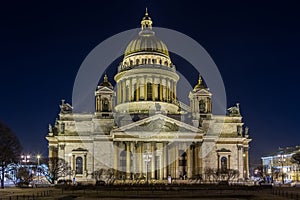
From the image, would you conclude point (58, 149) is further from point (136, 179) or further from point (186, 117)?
point (186, 117)

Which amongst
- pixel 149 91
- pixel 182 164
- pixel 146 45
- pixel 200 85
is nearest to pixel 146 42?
pixel 146 45

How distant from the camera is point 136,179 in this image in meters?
89.4

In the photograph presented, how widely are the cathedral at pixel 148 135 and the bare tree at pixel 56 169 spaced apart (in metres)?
3.48

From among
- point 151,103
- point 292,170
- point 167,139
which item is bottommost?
point 292,170

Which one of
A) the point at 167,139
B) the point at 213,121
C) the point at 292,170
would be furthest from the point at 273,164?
the point at 167,139

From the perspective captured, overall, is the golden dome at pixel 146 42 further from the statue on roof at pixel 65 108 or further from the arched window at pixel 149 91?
the statue on roof at pixel 65 108

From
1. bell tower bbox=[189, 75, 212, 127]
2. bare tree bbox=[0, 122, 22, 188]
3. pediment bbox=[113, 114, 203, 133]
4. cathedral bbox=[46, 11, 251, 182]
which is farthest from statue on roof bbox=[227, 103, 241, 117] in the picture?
bare tree bbox=[0, 122, 22, 188]

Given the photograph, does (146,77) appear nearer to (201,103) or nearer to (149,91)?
(149,91)

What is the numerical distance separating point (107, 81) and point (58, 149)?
61.9 feet

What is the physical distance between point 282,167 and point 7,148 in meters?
93.3

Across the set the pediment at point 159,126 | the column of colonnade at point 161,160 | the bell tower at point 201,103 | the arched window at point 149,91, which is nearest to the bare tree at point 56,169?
the column of colonnade at point 161,160

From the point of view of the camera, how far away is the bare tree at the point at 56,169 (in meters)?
83.8

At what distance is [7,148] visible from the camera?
236 feet

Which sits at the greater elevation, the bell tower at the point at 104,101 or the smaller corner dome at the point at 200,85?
the smaller corner dome at the point at 200,85
